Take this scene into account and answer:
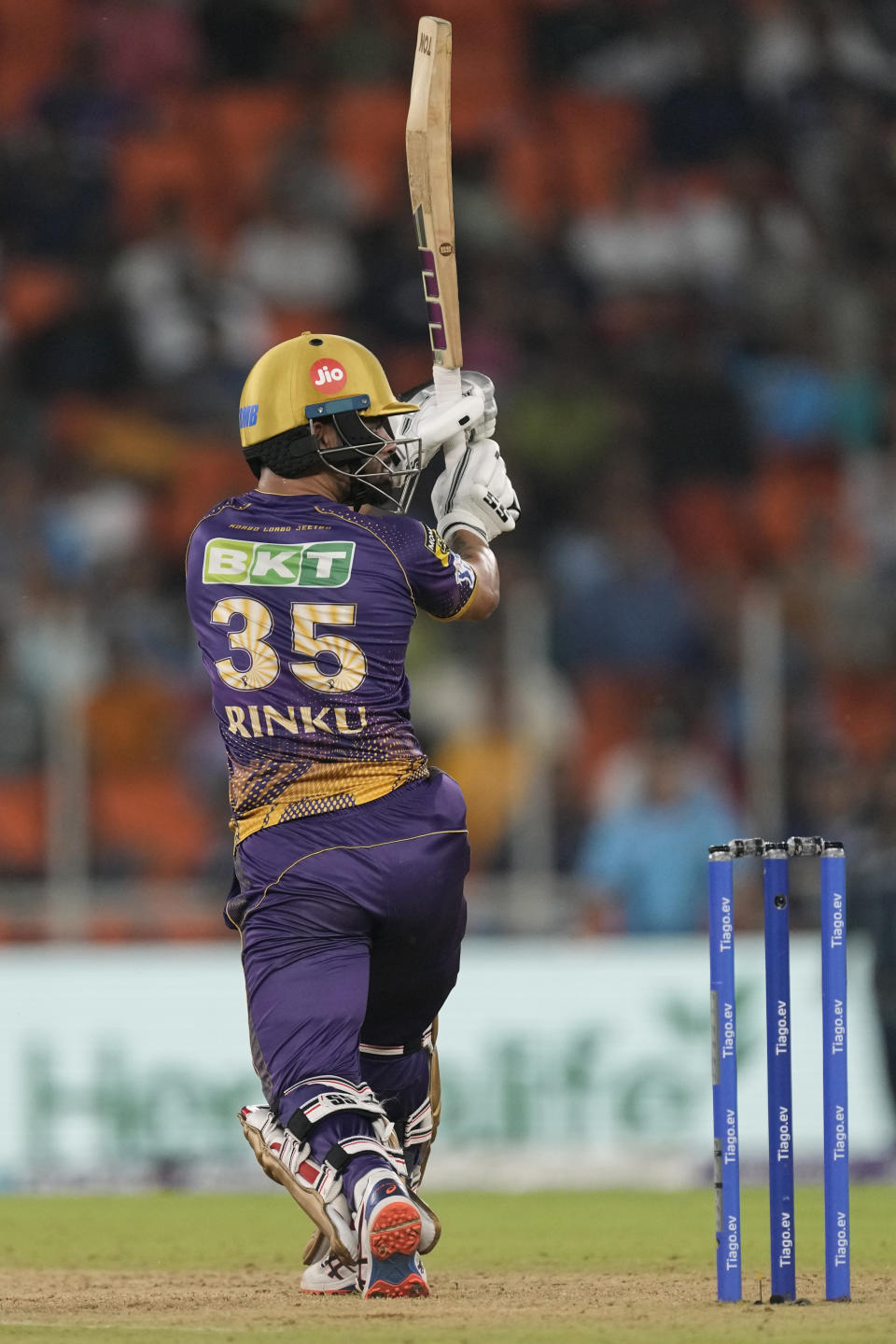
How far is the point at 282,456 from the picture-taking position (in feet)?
17.5

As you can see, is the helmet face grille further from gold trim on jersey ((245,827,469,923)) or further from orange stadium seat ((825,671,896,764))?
orange stadium seat ((825,671,896,764))

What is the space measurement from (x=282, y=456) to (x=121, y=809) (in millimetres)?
5439

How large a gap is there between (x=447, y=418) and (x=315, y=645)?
836mm

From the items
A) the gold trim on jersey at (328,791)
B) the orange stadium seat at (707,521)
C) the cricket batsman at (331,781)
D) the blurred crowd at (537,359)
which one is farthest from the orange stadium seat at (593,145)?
the gold trim on jersey at (328,791)

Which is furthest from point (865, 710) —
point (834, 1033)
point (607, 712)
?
point (834, 1033)

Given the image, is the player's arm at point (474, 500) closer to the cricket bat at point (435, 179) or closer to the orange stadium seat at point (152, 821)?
the cricket bat at point (435, 179)

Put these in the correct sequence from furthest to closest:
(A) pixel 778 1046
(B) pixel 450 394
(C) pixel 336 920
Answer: (B) pixel 450 394 → (C) pixel 336 920 → (A) pixel 778 1046

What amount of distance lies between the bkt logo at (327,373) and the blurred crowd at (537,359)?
15.1ft

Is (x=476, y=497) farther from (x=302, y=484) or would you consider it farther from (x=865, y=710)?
(x=865, y=710)

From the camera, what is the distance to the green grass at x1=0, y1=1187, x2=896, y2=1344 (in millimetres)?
4453

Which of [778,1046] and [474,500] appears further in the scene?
[474,500]

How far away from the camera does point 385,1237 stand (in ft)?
15.7

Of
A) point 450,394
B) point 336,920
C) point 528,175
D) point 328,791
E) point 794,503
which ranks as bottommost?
point 336,920

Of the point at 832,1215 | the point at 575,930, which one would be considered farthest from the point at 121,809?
the point at 832,1215
